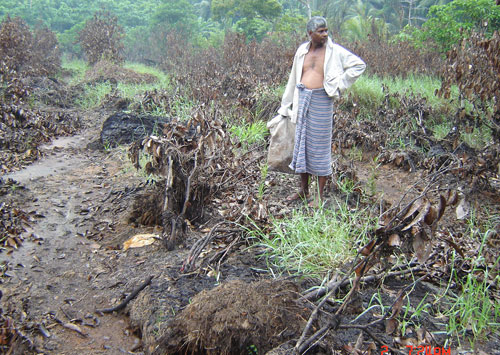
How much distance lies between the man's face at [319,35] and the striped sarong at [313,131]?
1.35ft

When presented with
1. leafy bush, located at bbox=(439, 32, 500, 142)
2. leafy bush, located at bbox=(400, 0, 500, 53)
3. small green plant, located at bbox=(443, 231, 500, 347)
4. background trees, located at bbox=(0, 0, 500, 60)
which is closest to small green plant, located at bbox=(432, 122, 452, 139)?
leafy bush, located at bbox=(439, 32, 500, 142)

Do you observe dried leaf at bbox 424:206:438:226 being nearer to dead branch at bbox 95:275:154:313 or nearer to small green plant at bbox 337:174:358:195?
dead branch at bbox 95:275:154:313

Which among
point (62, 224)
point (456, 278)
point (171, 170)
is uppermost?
point (171, 170)

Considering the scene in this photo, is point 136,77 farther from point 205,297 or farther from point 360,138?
point 205,297

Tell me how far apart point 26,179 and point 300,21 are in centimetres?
1651

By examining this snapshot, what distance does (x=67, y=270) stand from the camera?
3295 millimetres

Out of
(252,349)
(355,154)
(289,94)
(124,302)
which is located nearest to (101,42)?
(355,154)

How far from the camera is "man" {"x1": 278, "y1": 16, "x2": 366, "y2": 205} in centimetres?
372

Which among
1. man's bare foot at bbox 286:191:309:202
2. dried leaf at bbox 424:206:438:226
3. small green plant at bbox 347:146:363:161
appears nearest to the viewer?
dried leaf at bbox 424:206:438:226

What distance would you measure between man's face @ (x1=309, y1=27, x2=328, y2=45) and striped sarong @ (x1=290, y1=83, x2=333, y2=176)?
412 mm

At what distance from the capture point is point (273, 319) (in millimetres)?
2236

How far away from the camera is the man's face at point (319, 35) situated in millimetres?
3713

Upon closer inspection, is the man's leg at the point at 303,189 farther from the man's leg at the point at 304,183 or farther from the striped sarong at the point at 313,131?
the striped sarong at the point at 313,131

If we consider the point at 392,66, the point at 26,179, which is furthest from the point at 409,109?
the point at 26,179
